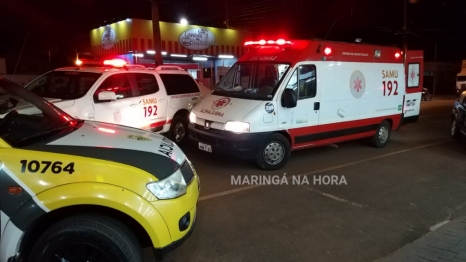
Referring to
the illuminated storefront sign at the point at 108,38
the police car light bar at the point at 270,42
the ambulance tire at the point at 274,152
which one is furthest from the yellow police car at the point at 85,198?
the illuminated storefront sign at the point at 108,38

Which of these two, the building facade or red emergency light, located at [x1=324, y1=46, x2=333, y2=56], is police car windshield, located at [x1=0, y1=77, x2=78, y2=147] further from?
the building facade

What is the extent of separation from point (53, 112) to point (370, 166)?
601 centimetres

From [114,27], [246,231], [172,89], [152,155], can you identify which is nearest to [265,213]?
[246,231]

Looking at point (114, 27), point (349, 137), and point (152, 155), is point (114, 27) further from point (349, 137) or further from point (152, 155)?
point (152, 155)

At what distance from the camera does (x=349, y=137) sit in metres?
8.55

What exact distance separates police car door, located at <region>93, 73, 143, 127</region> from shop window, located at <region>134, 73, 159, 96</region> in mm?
215

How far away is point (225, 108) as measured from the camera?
23.1ft

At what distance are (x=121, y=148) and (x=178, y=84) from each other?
6459 millimetres

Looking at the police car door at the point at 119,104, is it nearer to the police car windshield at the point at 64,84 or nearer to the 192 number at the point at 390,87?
the police car windshield at the point at 64,84

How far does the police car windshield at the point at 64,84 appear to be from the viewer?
722 cm

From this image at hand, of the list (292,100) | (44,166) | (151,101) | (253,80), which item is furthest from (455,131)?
(44,166)

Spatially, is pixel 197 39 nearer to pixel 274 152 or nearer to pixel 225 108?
pixel 225 108

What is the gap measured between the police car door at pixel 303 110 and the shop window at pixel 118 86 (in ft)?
10.7

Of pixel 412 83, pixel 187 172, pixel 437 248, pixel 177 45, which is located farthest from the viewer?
pixel 177 45
